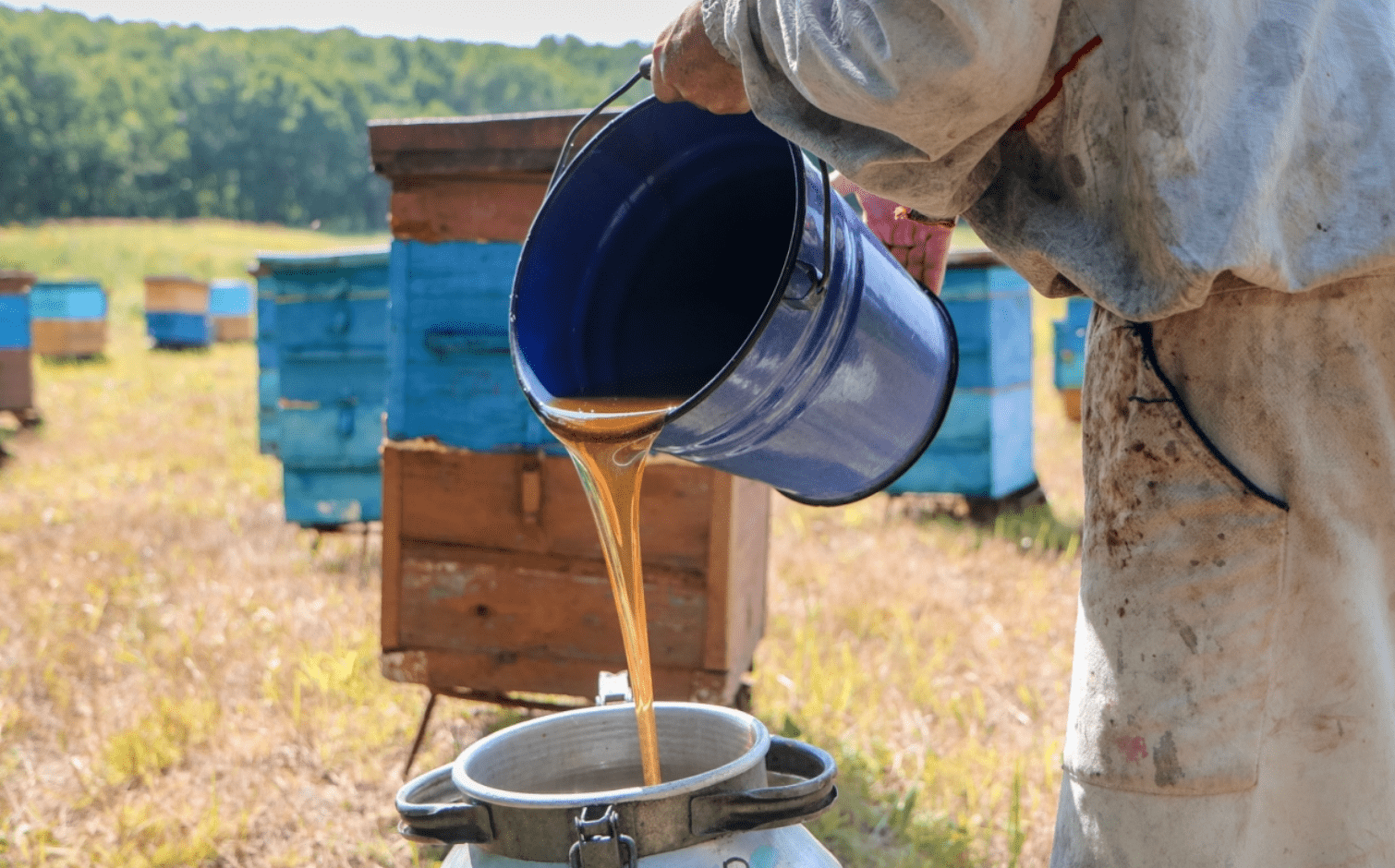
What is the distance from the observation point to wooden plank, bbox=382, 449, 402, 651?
9.52 ft

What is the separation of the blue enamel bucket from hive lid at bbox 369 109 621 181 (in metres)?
0.87

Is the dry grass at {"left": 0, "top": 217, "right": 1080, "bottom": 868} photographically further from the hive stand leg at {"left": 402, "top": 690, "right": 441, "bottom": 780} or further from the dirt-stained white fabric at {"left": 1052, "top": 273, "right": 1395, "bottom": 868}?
the dirt-stained white fabric at {"left": 1052, "top": 273, "right": 1395, "bottom": 868}

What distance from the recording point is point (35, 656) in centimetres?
364

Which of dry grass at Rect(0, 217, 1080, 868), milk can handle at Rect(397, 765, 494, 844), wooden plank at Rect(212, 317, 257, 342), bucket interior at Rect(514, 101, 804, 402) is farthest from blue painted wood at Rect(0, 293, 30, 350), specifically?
wooden plank at Rect(212, 317, 257, 342)

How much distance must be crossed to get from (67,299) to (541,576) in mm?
11701

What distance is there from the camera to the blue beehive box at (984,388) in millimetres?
5141

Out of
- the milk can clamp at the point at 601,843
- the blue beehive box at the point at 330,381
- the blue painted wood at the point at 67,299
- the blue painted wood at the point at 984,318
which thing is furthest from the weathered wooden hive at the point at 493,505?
the blue painted wood at the point at 67,299

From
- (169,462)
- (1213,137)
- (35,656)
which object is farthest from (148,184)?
(1213,137)

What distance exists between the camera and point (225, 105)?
201 ft

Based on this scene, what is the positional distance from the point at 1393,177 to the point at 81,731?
3.29 metres

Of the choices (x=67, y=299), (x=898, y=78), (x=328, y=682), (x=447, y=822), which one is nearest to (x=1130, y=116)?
(x=898, y=78)

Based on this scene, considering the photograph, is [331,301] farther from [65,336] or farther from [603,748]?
[65,336]

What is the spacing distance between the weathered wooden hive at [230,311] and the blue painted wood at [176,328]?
1269 mm

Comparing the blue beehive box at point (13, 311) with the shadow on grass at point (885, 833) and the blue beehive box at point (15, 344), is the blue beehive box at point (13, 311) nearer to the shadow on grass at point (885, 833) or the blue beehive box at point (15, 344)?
the blue beehive box at point (15, 344)
